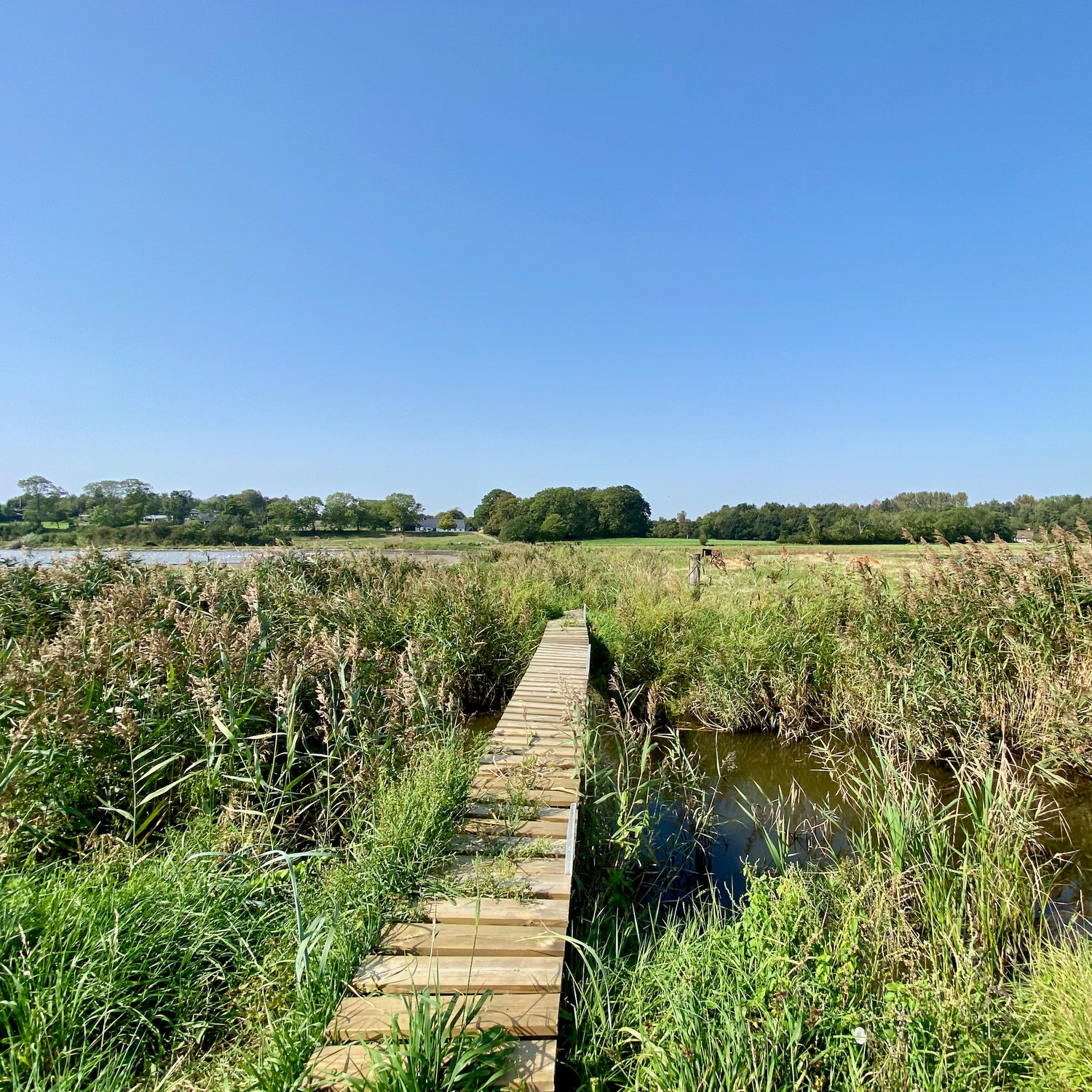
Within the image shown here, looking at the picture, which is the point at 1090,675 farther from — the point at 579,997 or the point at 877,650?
the point at 579,997

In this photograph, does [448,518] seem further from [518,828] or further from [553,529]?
[518,828]

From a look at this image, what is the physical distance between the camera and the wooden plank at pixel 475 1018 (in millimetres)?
1976

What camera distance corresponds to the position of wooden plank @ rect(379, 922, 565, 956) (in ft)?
7.97

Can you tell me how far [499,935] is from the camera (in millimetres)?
2555

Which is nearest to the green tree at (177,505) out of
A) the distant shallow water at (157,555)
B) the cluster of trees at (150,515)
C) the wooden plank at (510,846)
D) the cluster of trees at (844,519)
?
the cluster of trees at (150,515)

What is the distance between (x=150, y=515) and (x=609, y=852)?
30.6m

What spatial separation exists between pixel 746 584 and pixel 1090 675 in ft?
17.3

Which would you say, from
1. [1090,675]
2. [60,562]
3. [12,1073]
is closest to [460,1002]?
[12,1073]

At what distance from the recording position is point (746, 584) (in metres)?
10.5

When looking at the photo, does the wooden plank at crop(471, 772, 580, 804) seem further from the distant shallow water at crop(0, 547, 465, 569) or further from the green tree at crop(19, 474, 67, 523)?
the green tree at crop(19, 474, 67, 523)

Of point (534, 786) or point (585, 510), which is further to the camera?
point (585, 510)

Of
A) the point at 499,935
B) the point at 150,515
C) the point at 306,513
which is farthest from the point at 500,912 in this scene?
the point at 306,513

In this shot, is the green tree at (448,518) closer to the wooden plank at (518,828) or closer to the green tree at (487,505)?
the green tree at (487,505)

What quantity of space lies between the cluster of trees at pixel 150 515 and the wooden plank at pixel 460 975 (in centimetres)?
995
